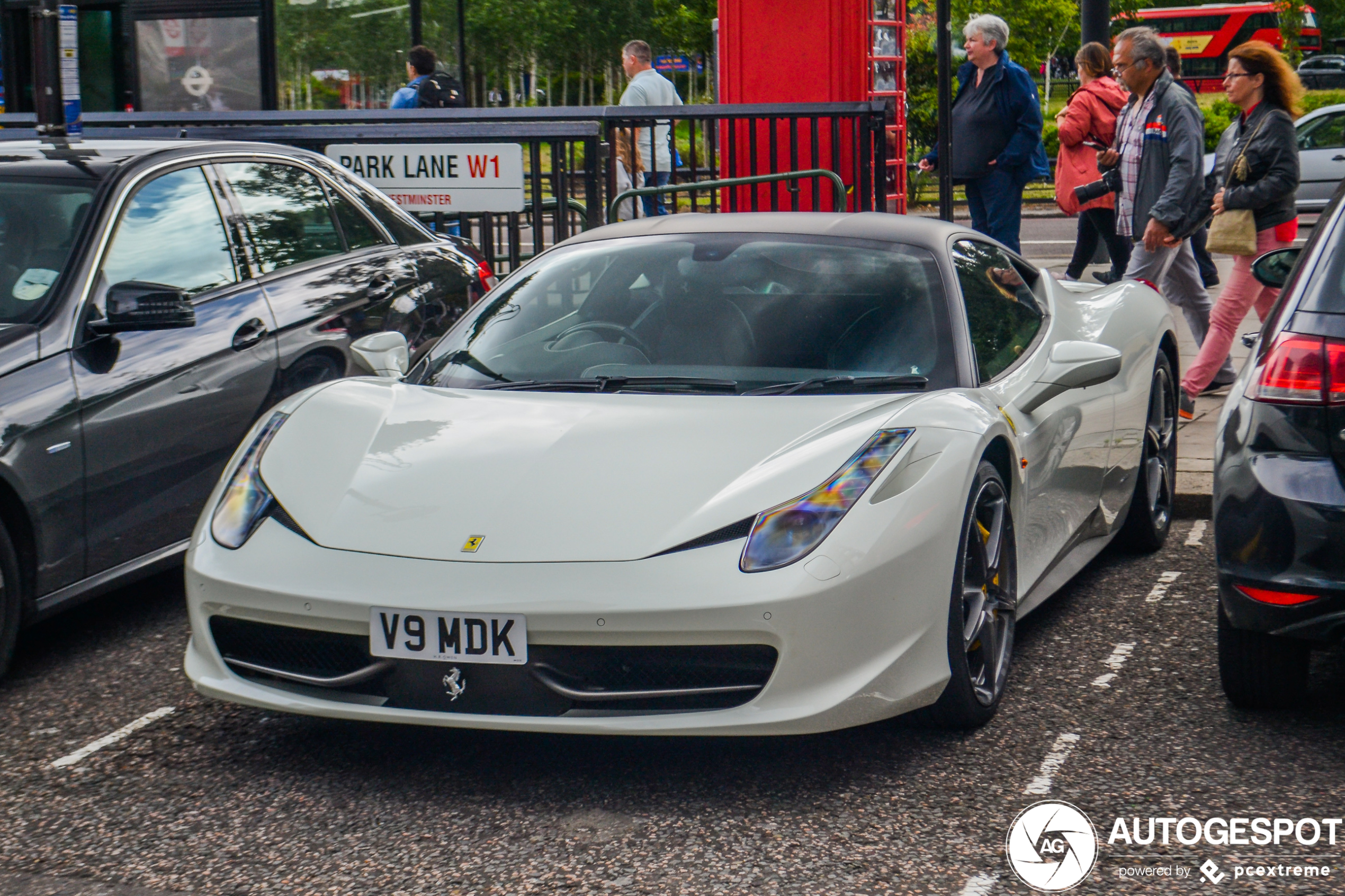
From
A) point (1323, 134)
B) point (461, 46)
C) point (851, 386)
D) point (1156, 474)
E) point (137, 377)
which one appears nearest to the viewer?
point (851, 386)

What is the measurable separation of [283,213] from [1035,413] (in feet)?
9.64

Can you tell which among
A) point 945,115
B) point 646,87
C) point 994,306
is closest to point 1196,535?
point 994,306

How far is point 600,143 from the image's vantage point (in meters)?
9.49

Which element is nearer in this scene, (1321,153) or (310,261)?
(310,261)

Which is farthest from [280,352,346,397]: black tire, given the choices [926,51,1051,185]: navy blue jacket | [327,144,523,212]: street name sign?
[926,51,1051,185]: navy blue jacket

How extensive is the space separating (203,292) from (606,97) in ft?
69.6

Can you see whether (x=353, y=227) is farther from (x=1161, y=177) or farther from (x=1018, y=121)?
(x=1018, y=121)

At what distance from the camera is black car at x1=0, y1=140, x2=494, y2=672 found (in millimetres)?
4500

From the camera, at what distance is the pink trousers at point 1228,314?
7770mm

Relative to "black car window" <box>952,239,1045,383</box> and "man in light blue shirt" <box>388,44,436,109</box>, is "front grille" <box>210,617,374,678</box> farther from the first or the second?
"man in light blue shirt" <box>388,44,436,109</box>

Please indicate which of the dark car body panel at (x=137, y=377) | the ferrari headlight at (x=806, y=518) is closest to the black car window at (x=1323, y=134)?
the dark car body panel at (x=137, y=377)

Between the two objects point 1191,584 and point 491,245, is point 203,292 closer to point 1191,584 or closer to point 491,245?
point 1191,584

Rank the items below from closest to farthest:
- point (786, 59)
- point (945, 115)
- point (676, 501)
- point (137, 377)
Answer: point (676, 501)
point (137, 377)
point (945, 115)
point (786, 59)

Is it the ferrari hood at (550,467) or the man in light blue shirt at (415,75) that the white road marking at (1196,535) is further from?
the man in light blue shirt at (415,75)
